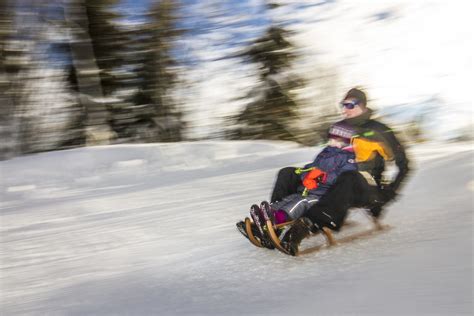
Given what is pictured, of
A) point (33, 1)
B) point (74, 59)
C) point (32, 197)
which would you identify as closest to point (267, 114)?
point (74, 59)

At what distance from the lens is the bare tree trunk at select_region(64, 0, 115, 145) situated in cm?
980

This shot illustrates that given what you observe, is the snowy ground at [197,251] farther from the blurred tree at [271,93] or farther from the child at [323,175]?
the blurred tree at [271,93]

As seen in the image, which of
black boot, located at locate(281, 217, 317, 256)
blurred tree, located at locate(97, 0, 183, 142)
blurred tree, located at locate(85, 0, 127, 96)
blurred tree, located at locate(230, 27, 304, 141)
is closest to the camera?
black boot, located at locate(281, 217, 317, 256)

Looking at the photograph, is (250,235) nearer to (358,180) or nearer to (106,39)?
(358,180)

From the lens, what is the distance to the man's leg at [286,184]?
359 cm

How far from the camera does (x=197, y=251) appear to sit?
3863mm

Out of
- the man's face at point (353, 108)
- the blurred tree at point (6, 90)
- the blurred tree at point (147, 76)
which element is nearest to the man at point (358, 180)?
the man's face at point (353, 108)

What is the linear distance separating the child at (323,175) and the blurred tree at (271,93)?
8714mm

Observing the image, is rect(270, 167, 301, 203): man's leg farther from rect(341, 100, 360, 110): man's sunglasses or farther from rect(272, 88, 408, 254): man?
rect(341, 100, 360, 110): man's sunglasses

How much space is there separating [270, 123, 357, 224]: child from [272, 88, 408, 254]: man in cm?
5

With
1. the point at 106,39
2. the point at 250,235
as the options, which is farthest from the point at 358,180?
the point at 106,39

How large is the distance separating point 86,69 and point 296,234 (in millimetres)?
7556

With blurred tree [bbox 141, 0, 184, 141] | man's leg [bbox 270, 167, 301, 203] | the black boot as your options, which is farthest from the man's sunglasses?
blurred tree [bbox 141, 0, 184, 141]

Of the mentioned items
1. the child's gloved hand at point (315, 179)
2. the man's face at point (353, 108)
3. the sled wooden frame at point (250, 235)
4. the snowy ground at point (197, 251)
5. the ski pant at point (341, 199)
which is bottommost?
the snowy ground at point (197, 251)
